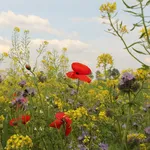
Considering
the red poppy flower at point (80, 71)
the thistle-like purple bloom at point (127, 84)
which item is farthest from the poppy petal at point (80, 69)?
the thistle-like purple bloom at point (127, 84)

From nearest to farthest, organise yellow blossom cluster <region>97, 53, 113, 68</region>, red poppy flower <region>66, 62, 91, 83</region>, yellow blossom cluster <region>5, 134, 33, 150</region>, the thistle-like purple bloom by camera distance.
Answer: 1. yellow blossom cluster <region>5, 134, 33, 150</region>
2. the thistle-like purple bloom
3. red poppy flower <region>66, 62, 91, 83</region>
4. yellow blossom cluster <region>97, 53, 113, 68</region>

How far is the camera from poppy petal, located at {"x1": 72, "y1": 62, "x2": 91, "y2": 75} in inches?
96.3

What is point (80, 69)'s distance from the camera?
2.45 meters

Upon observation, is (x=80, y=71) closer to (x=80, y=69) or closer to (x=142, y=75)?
(x=80, y=69)

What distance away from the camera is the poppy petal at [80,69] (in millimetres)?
2446

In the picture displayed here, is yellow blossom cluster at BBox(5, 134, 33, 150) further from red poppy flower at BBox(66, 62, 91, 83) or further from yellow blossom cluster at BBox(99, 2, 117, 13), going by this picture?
yellow blossom cluster at BBox(99, 2, 117, 13)

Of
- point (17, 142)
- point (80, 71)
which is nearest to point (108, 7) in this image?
point (80, 71)

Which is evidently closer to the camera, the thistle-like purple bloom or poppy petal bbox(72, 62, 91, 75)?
the thistle-like purple bloom

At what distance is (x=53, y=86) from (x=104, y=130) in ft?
10.4

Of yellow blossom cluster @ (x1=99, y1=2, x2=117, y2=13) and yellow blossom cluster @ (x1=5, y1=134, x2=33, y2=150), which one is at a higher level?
yellow blossom cluster @ (x1=99, y1=2, x2=117, y2=13)

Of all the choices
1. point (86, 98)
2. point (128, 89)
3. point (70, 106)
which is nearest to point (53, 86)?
point (86, 98)

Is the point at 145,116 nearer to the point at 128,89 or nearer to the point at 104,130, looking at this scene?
the point at 104,130

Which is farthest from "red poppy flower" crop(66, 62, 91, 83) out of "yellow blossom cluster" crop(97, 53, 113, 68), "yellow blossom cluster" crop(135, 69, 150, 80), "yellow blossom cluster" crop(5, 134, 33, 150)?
"yellow blossom cluster" crop(97, 53, 113, 68)

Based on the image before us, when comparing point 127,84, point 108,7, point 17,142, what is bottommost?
point 17,142
